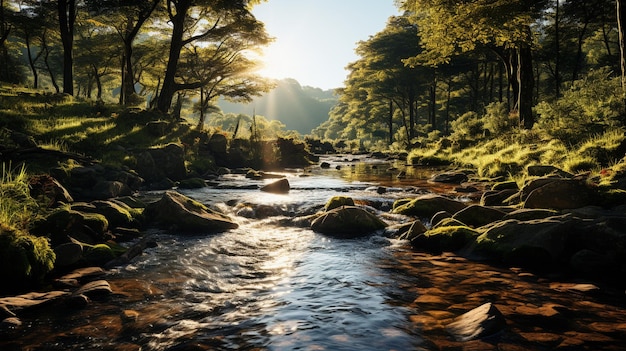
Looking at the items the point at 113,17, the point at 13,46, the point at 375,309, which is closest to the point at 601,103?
the point at 375,309

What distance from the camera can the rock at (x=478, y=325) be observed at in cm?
386

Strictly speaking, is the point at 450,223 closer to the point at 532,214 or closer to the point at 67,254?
the point at 532,214

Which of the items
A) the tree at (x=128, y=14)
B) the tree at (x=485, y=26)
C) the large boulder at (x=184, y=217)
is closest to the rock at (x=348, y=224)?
the large boulder at (x=184, y=217)

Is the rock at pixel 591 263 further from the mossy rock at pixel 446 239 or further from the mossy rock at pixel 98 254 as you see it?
the mossy rock at pixel 98 254

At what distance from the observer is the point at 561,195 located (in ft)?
26.6

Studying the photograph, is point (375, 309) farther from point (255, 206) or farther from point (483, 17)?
point (483, 17)

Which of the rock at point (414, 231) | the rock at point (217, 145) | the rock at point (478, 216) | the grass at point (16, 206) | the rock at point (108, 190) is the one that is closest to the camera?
the grass at point (16, 206)

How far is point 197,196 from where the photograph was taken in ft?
42.9

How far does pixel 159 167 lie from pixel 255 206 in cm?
700

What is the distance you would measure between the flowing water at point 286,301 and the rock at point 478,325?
137 mm

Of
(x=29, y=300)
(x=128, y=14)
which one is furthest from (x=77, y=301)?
(x=128, y=14)

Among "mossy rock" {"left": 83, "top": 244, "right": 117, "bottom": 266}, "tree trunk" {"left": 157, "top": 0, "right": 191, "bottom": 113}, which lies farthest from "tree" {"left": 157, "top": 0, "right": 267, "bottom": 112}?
"mossy rock" {"left": 83, "top": 244, "right": 117, "bottom": 266}

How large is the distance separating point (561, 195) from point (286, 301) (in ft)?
21.1

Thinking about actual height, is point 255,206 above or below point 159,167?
below
